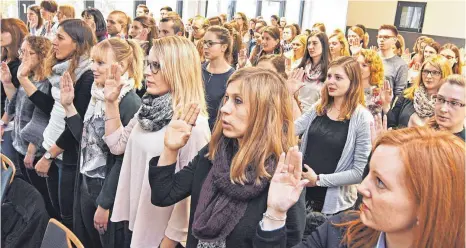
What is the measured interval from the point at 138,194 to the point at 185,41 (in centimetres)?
70

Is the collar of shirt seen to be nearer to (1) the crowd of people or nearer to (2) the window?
(1) the crowd of people

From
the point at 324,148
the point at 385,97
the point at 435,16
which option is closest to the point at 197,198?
the point at 324,148

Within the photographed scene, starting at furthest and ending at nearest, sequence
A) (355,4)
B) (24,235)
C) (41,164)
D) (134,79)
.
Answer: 1. (355,4)
2. (41,164)
3. (134,79)
4. (24,235)

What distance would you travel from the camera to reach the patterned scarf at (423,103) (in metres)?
3.03

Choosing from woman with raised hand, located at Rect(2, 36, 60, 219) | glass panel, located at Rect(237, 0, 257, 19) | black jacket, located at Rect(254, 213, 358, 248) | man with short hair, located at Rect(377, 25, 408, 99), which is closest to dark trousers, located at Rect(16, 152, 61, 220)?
woman with raised hand, located at Rect(2, 36, 60, 219)

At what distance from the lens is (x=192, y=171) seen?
170cm

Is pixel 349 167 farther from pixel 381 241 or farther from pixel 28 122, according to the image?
pixel 28 122

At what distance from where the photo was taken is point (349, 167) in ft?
7.73

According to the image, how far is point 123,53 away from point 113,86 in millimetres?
328

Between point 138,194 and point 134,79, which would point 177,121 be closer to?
point 138,194

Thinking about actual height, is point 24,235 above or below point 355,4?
below

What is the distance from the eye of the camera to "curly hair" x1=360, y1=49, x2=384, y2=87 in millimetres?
3383

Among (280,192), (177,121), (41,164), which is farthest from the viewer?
(41,164)

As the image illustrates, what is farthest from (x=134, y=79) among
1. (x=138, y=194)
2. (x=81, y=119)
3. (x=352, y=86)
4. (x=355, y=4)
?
(x=355, y=4)
